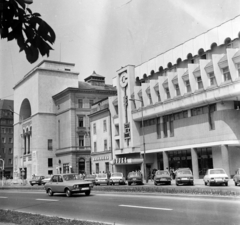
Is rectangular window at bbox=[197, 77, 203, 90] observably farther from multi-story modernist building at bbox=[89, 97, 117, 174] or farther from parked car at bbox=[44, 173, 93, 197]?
parked car at bbox=[44, 173, 93, 197]

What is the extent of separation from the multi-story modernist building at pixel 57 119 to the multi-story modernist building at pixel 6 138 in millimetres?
23336

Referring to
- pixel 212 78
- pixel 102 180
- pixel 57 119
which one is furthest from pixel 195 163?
pixel 57 119

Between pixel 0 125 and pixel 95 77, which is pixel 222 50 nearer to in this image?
pixel 95 77

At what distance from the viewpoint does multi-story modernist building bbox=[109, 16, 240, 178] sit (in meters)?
37.3

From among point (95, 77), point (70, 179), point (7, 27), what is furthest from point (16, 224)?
point (95, 77)

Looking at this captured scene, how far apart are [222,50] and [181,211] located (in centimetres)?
2994

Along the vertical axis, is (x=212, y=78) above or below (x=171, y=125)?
above

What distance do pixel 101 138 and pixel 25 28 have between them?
190 feet

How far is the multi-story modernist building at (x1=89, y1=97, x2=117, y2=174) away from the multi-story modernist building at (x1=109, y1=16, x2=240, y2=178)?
9.73ft

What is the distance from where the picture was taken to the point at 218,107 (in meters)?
38.3

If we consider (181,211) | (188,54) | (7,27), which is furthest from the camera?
(188,54)

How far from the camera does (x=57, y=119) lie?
83.2 meters

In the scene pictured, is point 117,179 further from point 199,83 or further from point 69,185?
point 69,185

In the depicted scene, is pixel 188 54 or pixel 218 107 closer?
pixel 218 107
